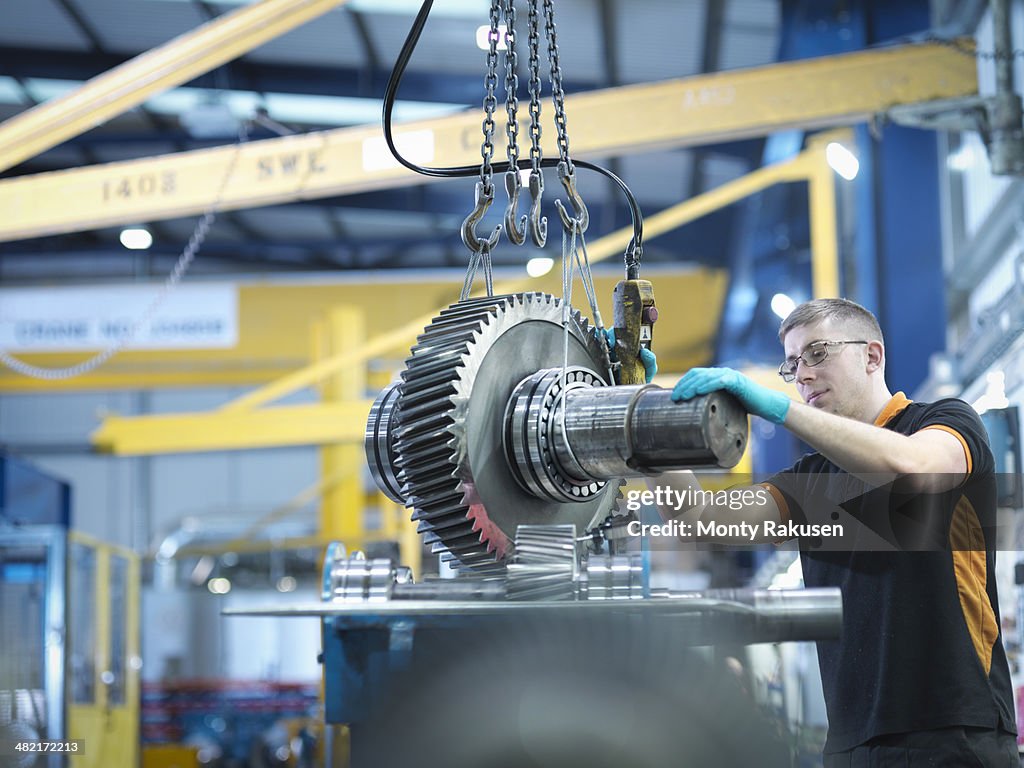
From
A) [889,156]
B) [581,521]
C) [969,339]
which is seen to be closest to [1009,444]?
[969,339]

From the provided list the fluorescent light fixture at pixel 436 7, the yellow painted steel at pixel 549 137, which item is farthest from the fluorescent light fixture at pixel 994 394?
the fluorescent light fixture at pixel 436 7

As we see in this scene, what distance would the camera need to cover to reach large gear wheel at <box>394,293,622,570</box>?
5.06 feet

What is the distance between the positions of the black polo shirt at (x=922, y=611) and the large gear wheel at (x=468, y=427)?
0.52 metres

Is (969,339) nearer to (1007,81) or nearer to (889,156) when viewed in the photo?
(1007,81)

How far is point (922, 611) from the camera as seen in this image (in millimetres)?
1784

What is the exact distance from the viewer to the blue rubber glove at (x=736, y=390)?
139cm

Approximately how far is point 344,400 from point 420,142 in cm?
375

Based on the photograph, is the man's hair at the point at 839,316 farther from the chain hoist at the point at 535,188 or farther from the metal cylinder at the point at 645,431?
the metal cylinder at the point at 645,431

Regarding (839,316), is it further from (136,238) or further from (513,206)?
(136,238)

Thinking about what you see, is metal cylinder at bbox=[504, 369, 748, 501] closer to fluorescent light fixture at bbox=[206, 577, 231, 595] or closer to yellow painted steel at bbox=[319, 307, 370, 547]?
yellow painted steel at bbox=[319, 307, 370, 547]

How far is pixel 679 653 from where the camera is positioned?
1.11 m

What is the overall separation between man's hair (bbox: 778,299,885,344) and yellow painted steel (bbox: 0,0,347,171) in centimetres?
304

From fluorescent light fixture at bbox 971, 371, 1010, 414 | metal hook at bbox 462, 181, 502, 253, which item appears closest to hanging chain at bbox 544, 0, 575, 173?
metal hook at bbox 462, 181, 502, 253

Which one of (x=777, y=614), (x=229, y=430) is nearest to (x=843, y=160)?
(x=777, y=614)
